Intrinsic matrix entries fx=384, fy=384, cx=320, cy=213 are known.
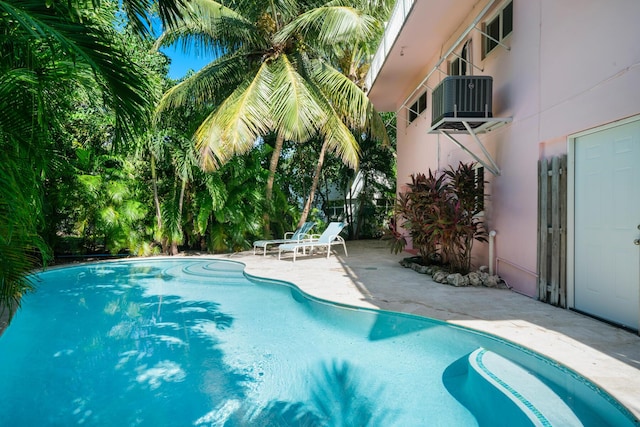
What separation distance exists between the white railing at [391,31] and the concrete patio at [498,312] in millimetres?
5786

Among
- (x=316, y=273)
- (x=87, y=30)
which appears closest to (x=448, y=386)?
(x=87, y=30)

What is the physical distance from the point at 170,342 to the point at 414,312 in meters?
3.33

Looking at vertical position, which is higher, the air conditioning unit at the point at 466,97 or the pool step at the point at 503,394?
the air conditioning unit at the point at 466,97

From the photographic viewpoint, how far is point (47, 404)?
3.54 meters

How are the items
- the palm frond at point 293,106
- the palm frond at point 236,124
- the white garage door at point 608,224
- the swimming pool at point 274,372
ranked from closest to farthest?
1. the swimming pool at point 274,372
2. the white garage door at point 608,224
3. the palm frond at point 293,106
4. the palm frond at point 236,124

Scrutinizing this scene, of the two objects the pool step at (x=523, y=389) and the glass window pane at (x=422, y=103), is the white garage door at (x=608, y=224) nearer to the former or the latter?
the pool step at (x=523, y=389)

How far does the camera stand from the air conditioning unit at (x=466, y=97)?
274 inches

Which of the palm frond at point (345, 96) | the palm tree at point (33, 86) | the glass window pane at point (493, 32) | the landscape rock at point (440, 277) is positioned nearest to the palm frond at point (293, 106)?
the palm frond at point (345, 96)

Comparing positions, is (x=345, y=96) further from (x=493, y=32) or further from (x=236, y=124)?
(x=493, y=32)

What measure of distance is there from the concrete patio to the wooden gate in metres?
0.29

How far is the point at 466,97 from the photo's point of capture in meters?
7.02

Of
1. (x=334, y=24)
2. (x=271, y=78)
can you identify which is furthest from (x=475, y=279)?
(x=271, y=78)

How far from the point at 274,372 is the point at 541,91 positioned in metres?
5.74

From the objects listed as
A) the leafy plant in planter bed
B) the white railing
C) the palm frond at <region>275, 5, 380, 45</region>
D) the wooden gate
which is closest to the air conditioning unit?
the leafy plant in planter bed
